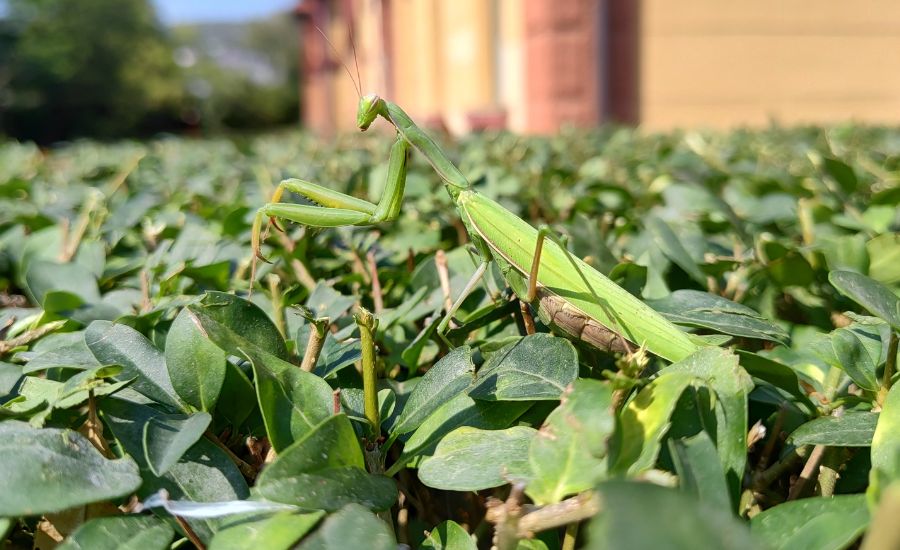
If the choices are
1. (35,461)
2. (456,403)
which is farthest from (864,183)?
(35,461)

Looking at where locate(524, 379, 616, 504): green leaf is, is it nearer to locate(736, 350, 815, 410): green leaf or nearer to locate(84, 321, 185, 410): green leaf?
locate(736, 350, 815, 410): green leaf

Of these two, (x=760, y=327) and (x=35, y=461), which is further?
(x=760, y=327)

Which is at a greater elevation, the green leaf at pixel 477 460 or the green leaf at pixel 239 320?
the green leaf at pixel 239 320

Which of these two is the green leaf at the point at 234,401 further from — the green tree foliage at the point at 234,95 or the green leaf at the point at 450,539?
the green tree foliage at the point at 234,95

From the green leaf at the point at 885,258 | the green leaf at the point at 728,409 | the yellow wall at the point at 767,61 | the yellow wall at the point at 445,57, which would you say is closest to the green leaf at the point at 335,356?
the green leaf at the point at 728,409

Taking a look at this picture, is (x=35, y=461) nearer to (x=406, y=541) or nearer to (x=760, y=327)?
(x=406, y=541)

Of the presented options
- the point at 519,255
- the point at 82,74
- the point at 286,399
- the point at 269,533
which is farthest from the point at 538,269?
the point at 82,74
